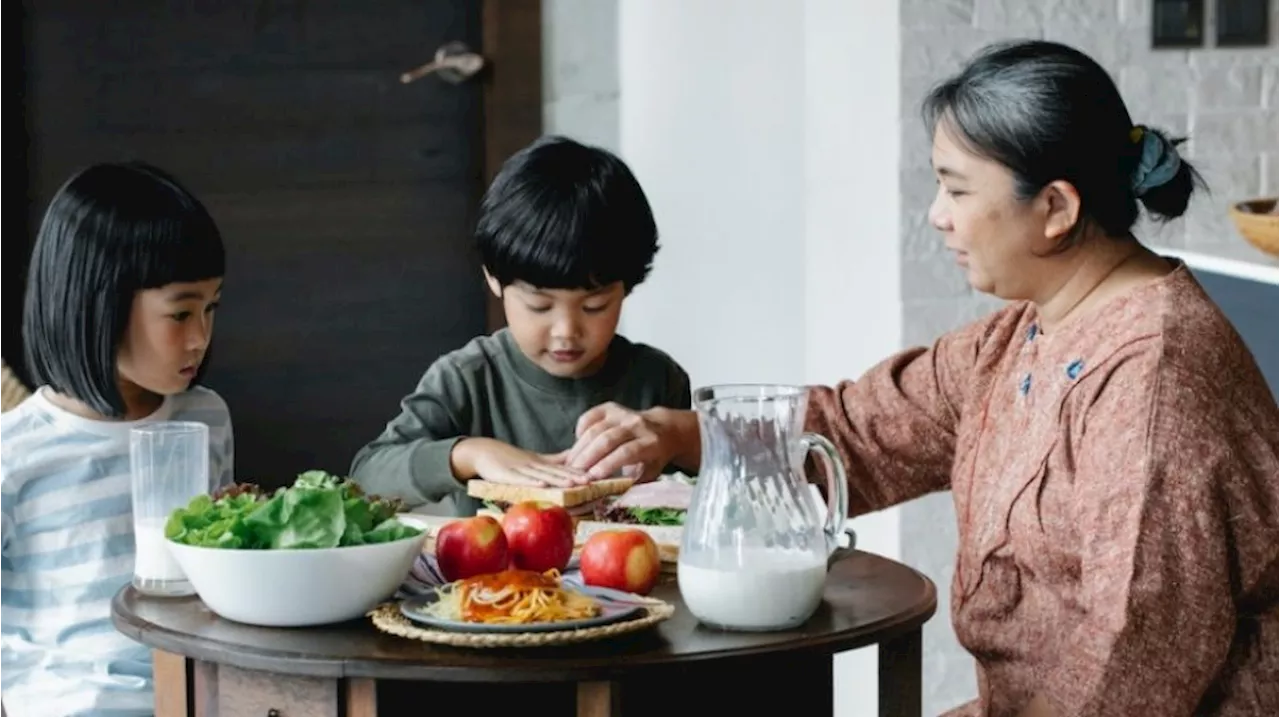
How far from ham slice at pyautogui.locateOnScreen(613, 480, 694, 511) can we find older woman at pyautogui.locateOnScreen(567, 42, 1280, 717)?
5 cm

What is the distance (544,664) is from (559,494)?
504 mm

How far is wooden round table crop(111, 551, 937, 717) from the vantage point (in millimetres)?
Answer: 1585

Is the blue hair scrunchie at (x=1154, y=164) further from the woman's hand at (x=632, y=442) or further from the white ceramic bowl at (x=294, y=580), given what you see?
the white ceramic bowl at (x=294, y=580)

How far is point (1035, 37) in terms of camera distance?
3.15 meters

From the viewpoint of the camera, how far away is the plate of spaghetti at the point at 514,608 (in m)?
1.61

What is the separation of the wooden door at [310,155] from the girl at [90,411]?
1.49 m

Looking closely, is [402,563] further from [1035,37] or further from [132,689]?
[1035,37]

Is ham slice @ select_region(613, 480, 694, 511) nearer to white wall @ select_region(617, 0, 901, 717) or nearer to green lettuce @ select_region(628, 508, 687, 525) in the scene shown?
green lettuce @ select_region(628, 508, 687, 525)

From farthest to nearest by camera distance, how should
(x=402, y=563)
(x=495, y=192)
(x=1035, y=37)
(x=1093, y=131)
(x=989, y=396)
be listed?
(x=1035, y=37) → (x=495, y=192) → (x=989, y=396) → (x=1093, y=131) → (x=402, y=563)

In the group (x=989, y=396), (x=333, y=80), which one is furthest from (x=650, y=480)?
(x=333, y=80)

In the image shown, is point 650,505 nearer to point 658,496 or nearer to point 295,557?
Result: point 658,496

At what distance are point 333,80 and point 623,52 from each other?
0.53 m

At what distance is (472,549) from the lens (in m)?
1.79

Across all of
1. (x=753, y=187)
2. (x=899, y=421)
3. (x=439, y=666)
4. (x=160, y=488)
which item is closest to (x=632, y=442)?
(x=899, y=421)
